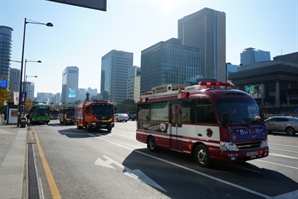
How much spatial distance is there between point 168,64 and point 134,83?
4706 centimetres

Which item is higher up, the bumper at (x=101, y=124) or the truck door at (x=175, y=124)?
the truck door at (x=175, y=124)

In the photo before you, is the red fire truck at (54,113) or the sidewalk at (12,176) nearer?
the sidewalk at (12,176)

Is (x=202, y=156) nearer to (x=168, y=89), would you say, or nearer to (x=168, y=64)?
(x=168, y=89)

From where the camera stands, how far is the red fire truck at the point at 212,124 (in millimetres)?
6930

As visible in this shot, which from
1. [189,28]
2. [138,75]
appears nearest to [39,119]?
[138,75]

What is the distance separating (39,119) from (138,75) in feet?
481

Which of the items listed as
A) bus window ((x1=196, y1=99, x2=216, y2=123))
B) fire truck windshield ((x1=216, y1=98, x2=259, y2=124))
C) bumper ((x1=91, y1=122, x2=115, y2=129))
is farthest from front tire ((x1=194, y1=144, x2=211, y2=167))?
bumper ((x1=91, y1=122, x2=115, y2=129))

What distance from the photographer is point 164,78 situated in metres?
139

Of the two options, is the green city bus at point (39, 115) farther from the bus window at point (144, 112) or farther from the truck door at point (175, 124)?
the truck door at point (175, 124)

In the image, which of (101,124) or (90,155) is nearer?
(90,155)

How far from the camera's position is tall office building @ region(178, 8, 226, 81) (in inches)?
6668

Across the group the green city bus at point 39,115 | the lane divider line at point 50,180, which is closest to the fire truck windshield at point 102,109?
the lane divider line at point 50,180

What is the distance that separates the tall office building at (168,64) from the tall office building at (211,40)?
22.3 m

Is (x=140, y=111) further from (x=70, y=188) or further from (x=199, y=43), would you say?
(x=199, y=43)
